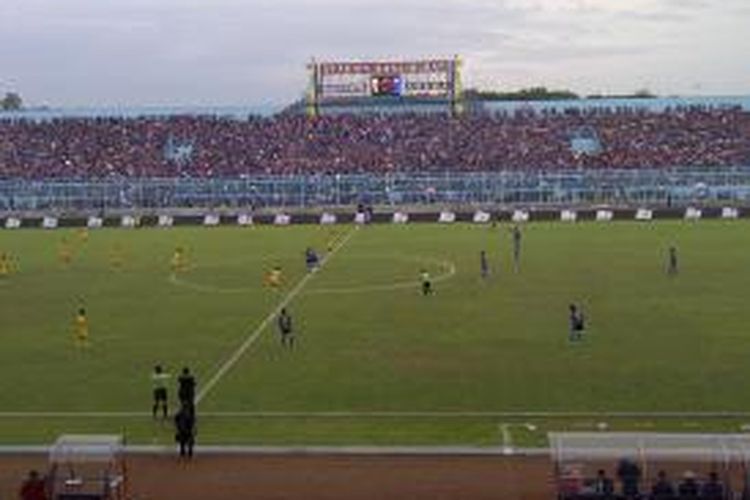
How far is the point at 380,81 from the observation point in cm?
11406

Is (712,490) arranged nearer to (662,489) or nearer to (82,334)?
(662,489)

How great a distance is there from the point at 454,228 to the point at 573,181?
1272 centimetres

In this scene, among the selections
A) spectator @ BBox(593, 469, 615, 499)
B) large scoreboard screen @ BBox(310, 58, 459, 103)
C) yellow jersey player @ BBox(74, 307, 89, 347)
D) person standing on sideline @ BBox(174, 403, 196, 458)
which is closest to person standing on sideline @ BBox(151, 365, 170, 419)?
person standing on sideline @ BBox(174, 403, 196, 458)

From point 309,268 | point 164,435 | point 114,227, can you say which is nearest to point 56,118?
point 114,227

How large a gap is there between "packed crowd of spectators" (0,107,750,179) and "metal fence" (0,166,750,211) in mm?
12010

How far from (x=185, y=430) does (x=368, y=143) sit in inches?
3169

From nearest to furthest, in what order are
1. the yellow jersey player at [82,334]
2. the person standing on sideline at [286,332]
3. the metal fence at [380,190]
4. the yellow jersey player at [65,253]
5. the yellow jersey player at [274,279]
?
1. the person standing on sideline at [286,332]
2. the yellow jersey player at [82,334]
3. the yellow jersey player at [274,279]
4. the yellow jersey player at [65,253]
5. the metal fence at [380,190]

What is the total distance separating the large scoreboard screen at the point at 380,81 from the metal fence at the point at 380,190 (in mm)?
29217

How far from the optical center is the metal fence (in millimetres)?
82375

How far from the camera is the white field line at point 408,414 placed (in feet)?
91.8

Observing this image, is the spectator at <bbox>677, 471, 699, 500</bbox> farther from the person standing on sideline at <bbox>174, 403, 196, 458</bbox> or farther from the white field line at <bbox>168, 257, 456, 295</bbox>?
the white field line at <bbox>168, 257, 456, 295</bbox>

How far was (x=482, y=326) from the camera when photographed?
39781 mm

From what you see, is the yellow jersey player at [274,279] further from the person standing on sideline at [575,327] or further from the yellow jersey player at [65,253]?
the person standing on sideline at [575,327]

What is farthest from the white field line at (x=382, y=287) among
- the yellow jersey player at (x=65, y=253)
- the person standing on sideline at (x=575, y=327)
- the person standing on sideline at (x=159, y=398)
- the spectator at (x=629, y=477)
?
the spectator at (x=629, y=477)
